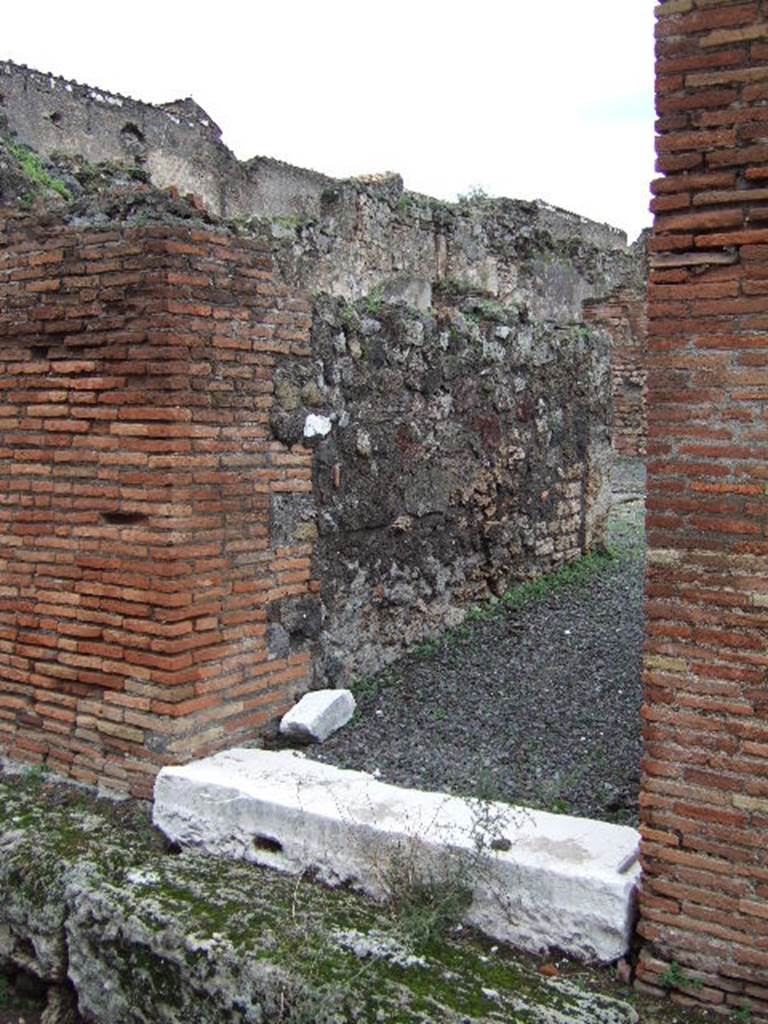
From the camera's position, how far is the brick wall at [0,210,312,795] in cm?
418

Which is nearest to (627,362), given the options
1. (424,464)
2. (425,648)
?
(424,464)

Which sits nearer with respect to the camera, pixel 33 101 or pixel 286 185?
pixel 33 101

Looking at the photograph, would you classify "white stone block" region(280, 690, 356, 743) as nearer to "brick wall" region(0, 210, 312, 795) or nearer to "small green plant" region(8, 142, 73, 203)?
"brick wall" region(0, 210, 312, 795)

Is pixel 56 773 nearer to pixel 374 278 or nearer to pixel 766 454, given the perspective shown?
pixel 766 454

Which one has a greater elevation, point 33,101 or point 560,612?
point 33,101

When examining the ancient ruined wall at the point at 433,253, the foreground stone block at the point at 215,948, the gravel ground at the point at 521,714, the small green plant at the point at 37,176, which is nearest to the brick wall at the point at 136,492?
the foreground stone block at the point at 215,948

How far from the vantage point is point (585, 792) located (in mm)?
4023

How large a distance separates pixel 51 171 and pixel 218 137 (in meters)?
14.0

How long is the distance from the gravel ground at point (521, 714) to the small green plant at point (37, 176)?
10.1 feet

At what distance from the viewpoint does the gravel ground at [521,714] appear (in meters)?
4.11

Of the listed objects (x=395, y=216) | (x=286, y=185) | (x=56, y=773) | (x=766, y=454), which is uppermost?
(x=286, y=185)

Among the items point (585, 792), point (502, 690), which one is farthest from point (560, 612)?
point (585, 792)

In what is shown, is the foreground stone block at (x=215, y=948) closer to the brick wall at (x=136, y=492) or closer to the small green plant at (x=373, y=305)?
the brick wall at (x=136, y=492)

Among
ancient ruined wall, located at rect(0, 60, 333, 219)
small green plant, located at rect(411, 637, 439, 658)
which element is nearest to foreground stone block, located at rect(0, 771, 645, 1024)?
small green plant, located at rect(411, 637, 439, 658)
